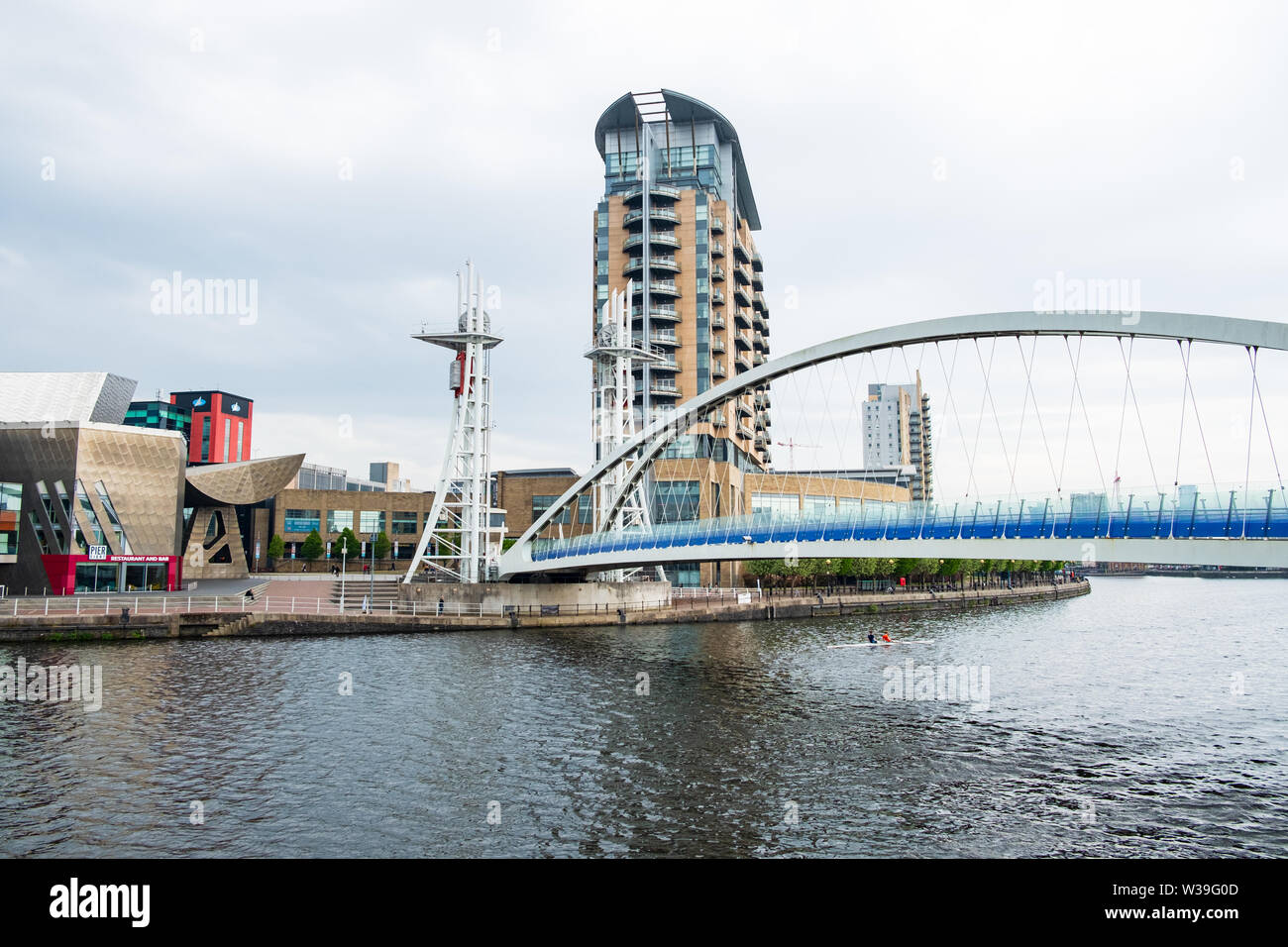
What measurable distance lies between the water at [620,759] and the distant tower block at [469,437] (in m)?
14.9

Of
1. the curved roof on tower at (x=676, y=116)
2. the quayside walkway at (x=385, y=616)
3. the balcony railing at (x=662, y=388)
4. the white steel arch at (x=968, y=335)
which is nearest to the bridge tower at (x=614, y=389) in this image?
the quayside walkway at (x=385, y=616)

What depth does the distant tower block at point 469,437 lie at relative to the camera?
165 ft

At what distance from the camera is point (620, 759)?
19516mm

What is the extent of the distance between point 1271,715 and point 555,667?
23141mm

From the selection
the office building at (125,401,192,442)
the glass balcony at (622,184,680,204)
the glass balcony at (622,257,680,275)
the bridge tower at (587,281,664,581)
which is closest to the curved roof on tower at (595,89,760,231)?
the glass balcony at (622,184,680,204)

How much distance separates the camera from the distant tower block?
1977 inches

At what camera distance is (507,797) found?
16.7 meters

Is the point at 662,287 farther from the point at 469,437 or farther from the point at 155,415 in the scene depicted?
the point at 155,415

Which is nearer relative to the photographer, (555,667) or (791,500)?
(555,667)

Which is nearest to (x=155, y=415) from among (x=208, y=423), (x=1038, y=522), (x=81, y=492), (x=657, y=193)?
(x=208, y=423)

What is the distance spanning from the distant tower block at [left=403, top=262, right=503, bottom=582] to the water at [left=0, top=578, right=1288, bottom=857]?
14.9m
